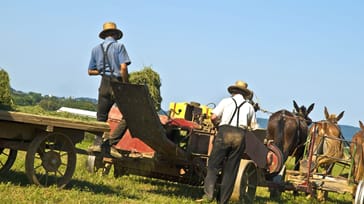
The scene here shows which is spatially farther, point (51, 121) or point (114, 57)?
point (114, 57)

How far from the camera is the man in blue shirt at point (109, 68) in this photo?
9859 millimetres

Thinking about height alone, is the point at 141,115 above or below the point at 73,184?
above

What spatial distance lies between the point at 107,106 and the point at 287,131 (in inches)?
235

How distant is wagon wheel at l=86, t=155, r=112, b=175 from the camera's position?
36.9ft

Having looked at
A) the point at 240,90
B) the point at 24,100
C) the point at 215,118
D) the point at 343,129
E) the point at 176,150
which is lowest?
the point at 176,150

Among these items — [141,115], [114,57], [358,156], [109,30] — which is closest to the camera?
[141,115]

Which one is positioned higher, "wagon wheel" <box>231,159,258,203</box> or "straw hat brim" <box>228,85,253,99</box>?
"straw hat brim" <box>228,85,253,99</box>

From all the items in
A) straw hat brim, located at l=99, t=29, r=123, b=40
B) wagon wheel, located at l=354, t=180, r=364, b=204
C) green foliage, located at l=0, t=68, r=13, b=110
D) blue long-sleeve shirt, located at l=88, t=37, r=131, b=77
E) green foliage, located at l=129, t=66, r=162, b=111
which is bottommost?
wagon wheel, located at l=354, t=180, r=364, b=204

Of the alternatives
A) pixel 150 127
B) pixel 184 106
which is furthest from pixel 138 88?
pixel 184 106

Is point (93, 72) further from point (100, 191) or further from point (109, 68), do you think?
point (100, 191)

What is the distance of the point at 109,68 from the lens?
992 centimetres

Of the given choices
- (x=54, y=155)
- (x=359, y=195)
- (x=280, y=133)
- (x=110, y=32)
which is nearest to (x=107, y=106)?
(x=110, y=32)

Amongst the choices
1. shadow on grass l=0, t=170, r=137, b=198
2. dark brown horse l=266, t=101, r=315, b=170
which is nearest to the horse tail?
dark brown horse l=266, t=101, r=315, b=170

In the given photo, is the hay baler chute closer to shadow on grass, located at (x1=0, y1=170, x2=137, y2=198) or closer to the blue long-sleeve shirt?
shadow on grass, located at (x1=0, y1=170, x2=137, y2=198)
